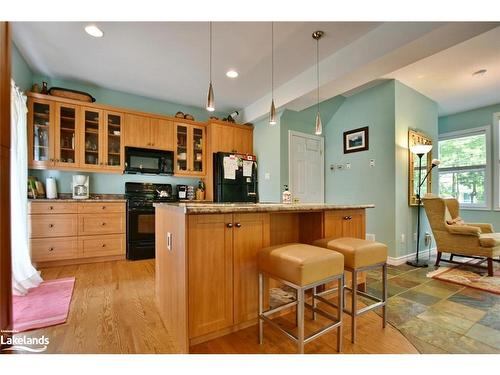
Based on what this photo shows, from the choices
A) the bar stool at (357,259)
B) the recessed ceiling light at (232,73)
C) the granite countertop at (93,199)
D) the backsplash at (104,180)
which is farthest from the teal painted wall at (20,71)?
the bar stool at (357,259)

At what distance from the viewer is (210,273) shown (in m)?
1.47

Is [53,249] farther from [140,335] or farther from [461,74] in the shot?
[461,74]

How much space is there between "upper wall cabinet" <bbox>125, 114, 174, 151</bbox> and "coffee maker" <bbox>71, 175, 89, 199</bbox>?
81 centimetres

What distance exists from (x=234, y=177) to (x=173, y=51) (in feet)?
6.83

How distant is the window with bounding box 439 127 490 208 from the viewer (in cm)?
448

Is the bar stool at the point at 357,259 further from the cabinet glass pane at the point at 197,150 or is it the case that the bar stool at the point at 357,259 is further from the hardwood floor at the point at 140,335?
the cabinet glass pane at the point at 197,150

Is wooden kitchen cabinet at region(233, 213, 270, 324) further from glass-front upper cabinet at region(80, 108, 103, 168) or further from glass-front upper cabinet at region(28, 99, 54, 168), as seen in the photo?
glass-front upper cabinet at region(28, 99, 54, 168)

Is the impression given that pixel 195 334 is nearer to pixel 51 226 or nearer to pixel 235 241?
pixel 235 241

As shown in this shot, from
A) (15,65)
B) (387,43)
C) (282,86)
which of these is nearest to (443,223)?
(387,43)

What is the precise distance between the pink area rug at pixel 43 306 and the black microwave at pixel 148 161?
181 centimetres

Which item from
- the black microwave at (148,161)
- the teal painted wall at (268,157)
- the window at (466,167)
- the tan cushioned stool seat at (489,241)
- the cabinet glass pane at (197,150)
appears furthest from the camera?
the window at (466,167)

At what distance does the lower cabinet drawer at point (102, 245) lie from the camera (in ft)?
10.5

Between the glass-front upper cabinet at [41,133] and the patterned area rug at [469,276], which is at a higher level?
the glass-front upper cabinet at [41,133]

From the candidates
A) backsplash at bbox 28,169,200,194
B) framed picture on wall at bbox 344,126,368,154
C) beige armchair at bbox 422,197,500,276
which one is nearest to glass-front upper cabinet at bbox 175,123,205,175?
backsplash at bbox 28,169,200,194
